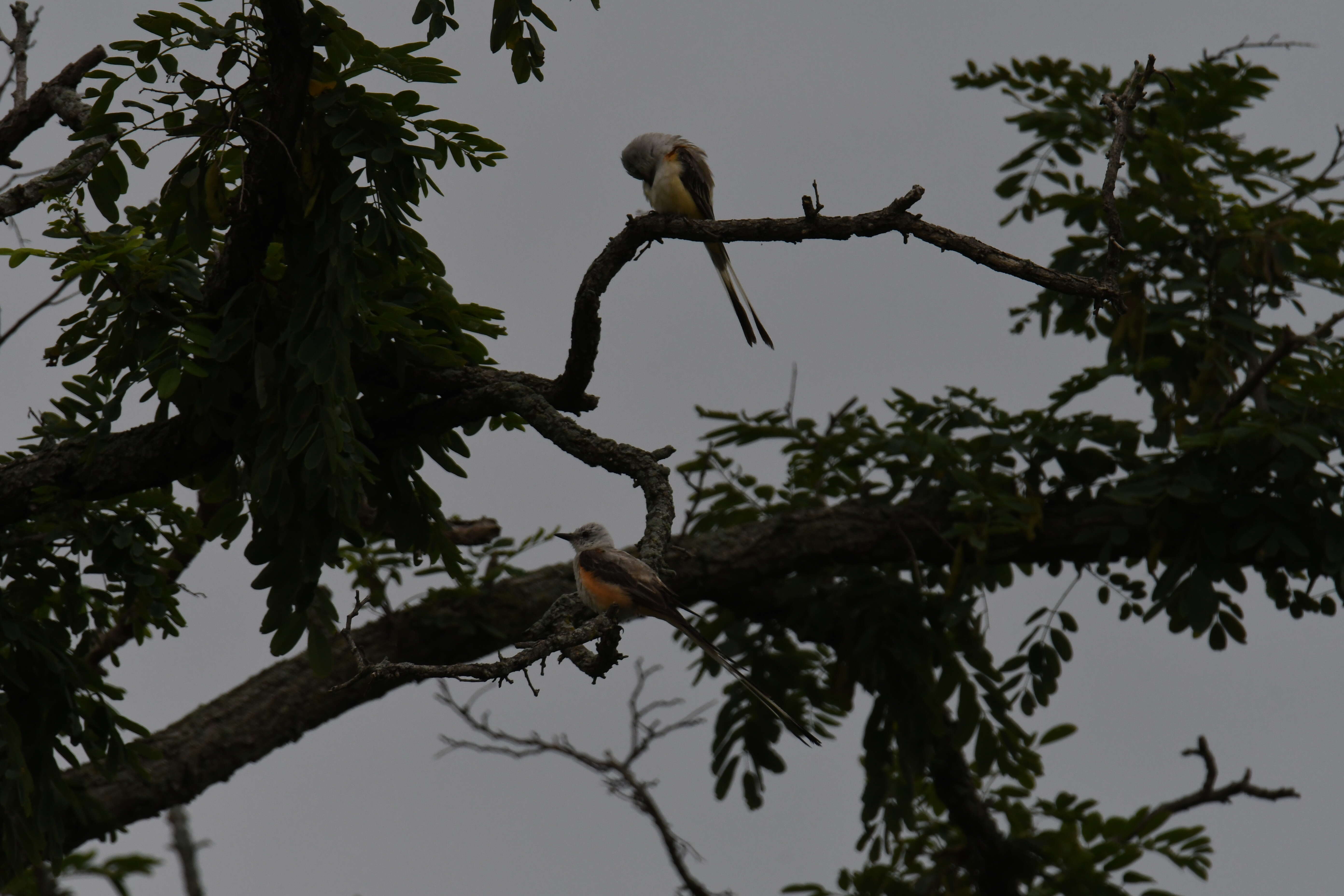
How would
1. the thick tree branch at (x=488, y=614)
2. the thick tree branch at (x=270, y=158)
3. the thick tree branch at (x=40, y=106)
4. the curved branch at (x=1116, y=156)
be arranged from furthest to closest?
1. the thick tree branch at (x=488, y=614)
2. the thick tree branch at (x=40, y=106)
3. the thick tree branch at (x=270, y=158)
4. the curved branch at (x=1116, y=156)

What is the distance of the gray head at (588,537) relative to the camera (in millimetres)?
4836

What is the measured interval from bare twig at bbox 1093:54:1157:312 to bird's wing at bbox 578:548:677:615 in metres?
1.61

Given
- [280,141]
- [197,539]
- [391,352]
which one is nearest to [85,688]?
[197,539]

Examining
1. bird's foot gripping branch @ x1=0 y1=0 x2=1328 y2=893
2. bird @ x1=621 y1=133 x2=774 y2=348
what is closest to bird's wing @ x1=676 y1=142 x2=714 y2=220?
bird @ x1=621 y1=133 x2=774 y2=348

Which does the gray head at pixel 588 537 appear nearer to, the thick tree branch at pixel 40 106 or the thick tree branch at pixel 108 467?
the thick tree branch at pixel 108 467

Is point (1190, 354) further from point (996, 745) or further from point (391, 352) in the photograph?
point (391, 352)

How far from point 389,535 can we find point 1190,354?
5.03 meters

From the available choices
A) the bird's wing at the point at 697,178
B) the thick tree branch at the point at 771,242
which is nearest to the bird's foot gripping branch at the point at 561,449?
the thick tree branch at the point at 771,242

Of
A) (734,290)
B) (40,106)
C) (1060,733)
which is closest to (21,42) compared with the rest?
(40,106)

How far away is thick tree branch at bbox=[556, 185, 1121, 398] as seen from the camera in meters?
4.20

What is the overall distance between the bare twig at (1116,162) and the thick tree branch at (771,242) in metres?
0.11

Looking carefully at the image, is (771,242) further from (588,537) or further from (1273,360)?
(1273,360)

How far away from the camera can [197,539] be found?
6840mm

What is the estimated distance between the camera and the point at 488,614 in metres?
7.79
